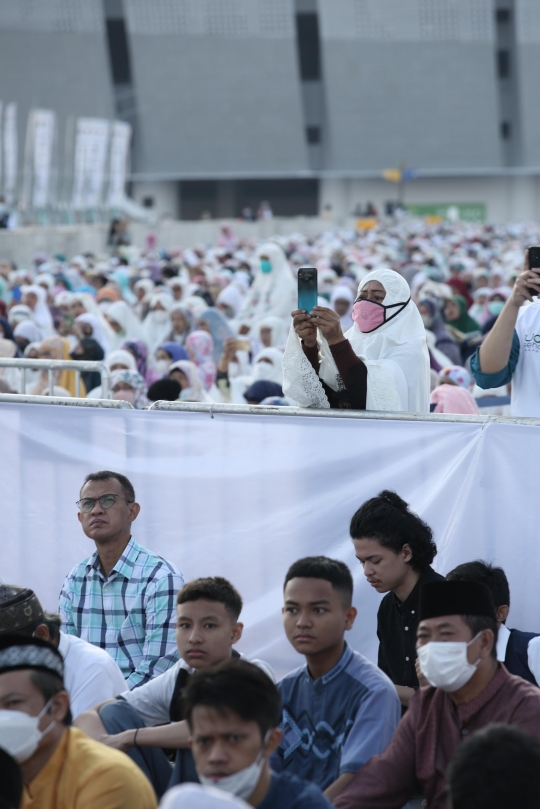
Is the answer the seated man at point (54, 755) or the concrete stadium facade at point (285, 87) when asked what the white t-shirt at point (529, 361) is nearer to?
the seated man at point (54, 755)

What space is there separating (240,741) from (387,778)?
0.66 meters

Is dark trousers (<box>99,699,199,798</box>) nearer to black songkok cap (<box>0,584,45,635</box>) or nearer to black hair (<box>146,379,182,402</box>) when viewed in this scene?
black songkok cap (<box>0,584,45,635</box>)

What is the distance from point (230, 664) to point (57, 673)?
47cm

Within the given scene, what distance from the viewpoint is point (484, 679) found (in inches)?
119

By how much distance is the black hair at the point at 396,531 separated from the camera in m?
3.74

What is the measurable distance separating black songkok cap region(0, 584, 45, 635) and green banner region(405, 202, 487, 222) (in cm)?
5726

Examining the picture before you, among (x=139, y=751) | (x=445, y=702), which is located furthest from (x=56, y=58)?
(x=445, y=702)

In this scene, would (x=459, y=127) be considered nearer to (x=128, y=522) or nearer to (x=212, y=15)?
(x=212, y=15)

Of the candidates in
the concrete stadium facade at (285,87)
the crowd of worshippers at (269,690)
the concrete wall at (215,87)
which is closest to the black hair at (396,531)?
the crowd of worshippers at (269,690)

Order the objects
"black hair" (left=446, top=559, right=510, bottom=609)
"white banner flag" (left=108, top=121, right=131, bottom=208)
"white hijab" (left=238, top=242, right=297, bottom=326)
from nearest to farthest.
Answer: "black hair" (left=446, top=559, right=510, bottom=609)
"white hijab" (left=238, top=242, right=297, bottom=326)
"white banner flag" (left=108, top=121, right=131, bottom=208)

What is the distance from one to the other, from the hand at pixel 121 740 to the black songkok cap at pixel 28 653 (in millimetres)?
437

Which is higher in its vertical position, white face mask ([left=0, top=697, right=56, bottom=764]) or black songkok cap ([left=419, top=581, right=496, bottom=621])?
black songkok cap ([left=419, top=581, right=496, bottom=621])

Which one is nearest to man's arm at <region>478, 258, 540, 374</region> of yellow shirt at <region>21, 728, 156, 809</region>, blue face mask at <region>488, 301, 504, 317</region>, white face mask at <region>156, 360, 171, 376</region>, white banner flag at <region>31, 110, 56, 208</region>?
yellow shirt at <region>21, 728, 156, 809</region>

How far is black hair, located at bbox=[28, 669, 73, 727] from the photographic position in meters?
2.82
